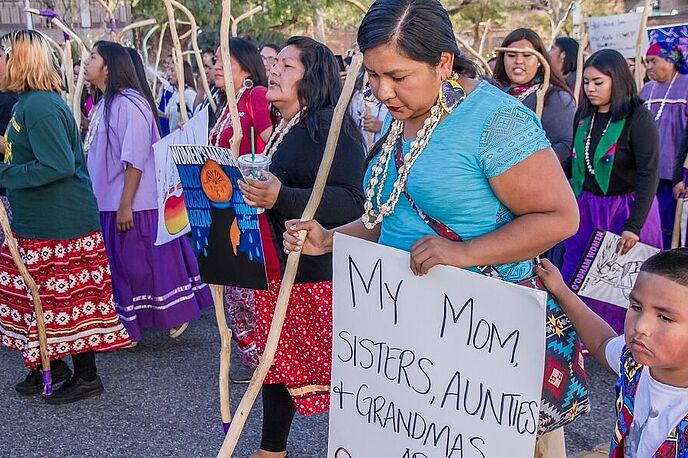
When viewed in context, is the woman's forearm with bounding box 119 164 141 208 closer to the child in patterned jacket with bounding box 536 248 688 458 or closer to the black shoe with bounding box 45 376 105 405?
the black shoe with bounding box 45 376 105 405

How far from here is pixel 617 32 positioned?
23.1 feet

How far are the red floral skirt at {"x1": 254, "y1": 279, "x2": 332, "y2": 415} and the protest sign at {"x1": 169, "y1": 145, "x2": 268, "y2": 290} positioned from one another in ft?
1.69

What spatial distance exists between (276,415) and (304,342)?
31 centimetres

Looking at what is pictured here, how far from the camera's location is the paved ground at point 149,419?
133 inches

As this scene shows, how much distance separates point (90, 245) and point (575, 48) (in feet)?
13.8

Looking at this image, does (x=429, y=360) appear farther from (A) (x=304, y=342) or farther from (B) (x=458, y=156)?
(A) (x=304, y=342)

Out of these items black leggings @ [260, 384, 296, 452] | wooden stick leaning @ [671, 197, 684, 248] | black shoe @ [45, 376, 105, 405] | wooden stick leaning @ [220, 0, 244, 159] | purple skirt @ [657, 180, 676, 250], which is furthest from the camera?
purple skirt @ [657, 180, 676, 250]

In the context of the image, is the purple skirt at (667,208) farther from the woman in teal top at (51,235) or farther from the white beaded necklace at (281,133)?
the woman in teal top at (51,235)

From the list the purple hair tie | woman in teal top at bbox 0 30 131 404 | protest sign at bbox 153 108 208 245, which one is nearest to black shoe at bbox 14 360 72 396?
woman in teal top at bbox 0 30 131 404

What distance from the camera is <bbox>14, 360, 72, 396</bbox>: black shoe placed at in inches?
156

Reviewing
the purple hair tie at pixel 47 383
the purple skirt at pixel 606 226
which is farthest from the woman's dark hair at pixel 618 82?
the purple hair tie at pixel 47 383

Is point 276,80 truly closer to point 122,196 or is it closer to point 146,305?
point 122,196

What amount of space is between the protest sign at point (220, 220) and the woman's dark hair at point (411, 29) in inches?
25.1

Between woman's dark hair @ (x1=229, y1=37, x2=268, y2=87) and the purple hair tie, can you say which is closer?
the purple hair tie
